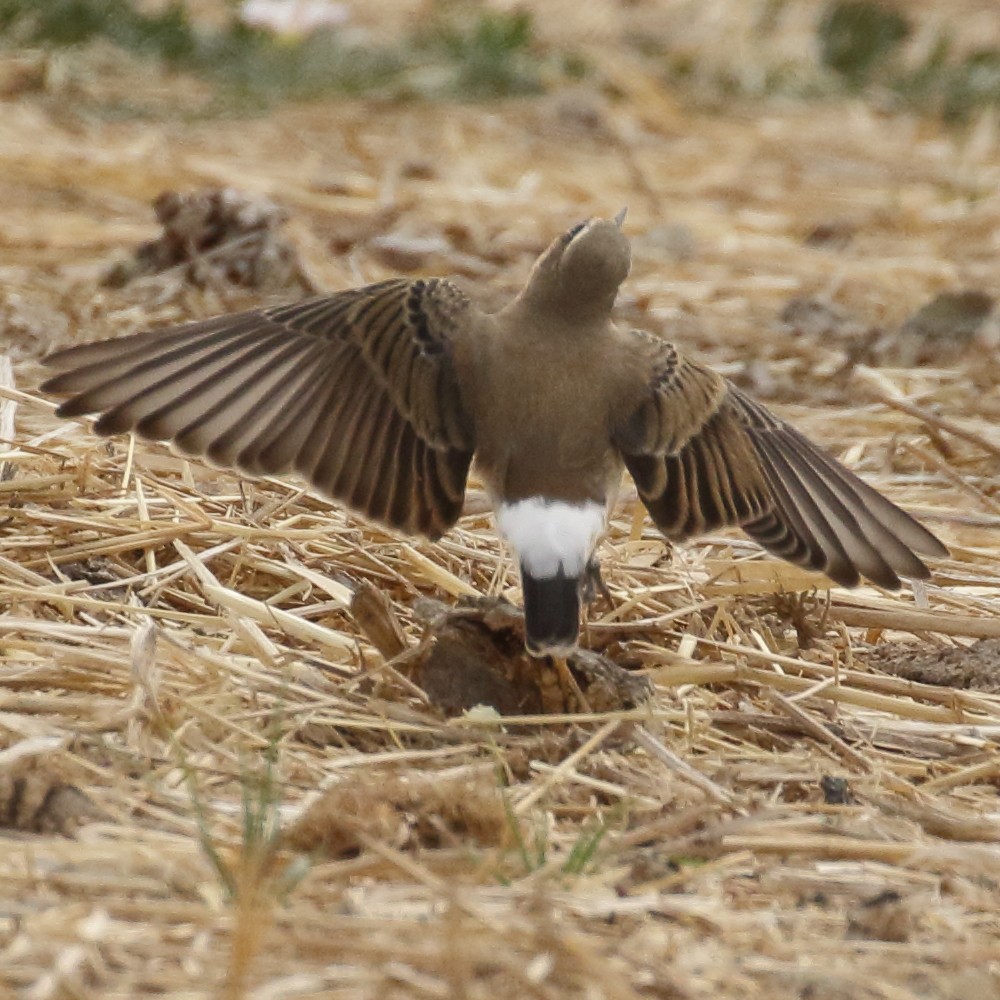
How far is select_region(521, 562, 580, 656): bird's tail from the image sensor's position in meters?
3.96

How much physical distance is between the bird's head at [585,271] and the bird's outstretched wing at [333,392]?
0.19m

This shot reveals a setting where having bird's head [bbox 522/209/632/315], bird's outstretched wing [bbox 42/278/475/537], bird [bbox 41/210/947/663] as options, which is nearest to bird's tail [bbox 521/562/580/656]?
bird [bbox 41/210/947/663]

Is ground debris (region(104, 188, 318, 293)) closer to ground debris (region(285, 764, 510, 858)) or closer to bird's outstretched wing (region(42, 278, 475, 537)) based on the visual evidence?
bird's outstretched wing (region(42, 278, 475, 537))

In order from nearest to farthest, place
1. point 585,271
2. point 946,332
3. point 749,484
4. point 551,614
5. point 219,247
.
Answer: point 551,614
point 585,271
point 749,484
point 219,247
point 946,332

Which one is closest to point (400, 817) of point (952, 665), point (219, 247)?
point (952, 665)

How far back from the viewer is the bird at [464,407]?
14.2ft

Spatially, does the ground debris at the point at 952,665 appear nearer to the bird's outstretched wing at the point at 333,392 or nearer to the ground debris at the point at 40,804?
the bird's outstretched wing at the point at 333,392

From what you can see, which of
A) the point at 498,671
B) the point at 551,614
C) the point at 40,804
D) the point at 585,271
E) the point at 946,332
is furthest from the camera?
the point at 946,332

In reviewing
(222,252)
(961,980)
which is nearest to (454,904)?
(961,980)

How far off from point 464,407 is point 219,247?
334 cm

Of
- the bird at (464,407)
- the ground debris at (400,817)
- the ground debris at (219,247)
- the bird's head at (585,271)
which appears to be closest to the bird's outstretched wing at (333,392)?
the bird at (464,407)

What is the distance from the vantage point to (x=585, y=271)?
14.5ft

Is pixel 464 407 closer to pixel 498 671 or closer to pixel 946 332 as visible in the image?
pixel 498 671

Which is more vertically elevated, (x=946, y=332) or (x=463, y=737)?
(x=946, y=332)
